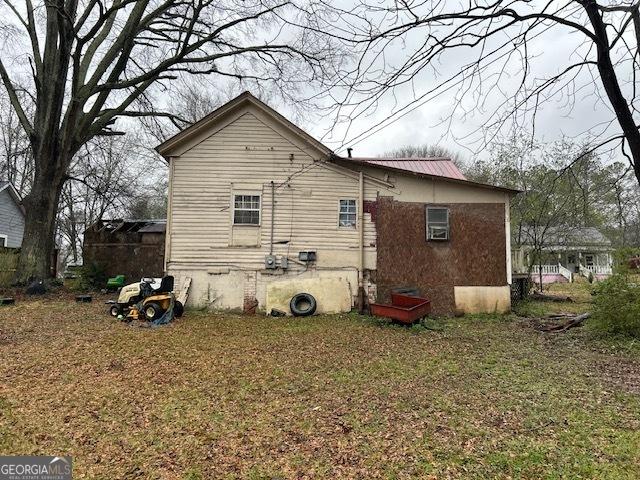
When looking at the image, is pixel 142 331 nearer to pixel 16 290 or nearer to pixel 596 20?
pixel 16 290

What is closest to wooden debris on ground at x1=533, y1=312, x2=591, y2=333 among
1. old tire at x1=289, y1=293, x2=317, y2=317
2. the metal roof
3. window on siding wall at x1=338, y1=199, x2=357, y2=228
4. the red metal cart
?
the red metal cart

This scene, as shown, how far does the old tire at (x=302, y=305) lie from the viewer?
1056 centimetres

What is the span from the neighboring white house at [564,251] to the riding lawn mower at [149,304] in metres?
11.4

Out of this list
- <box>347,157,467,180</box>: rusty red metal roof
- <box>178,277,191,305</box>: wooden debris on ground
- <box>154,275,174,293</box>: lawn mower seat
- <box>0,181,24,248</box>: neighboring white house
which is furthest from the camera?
<box>0,181,24,248</box>: neighboring white house

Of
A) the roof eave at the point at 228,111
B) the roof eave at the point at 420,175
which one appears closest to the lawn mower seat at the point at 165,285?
the roof eave at the point at 228,111

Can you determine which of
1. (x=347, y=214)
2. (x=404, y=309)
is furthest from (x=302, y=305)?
(x=404, y=309)

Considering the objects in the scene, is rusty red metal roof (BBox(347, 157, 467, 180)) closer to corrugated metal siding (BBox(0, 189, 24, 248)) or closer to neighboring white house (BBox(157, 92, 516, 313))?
neighboring white house (BBox(157, 92, 516, 313))

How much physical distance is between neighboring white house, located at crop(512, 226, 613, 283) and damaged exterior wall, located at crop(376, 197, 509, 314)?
12.9 ft

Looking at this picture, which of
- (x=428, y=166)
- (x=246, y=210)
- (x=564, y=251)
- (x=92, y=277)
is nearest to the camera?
(x=246, y=210)

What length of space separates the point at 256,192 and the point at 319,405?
7.51m

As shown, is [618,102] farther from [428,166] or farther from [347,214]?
[428,166]

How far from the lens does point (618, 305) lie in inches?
297

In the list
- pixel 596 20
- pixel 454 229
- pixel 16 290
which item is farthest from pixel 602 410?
pixel 16 290

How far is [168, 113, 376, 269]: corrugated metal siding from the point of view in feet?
35.6
